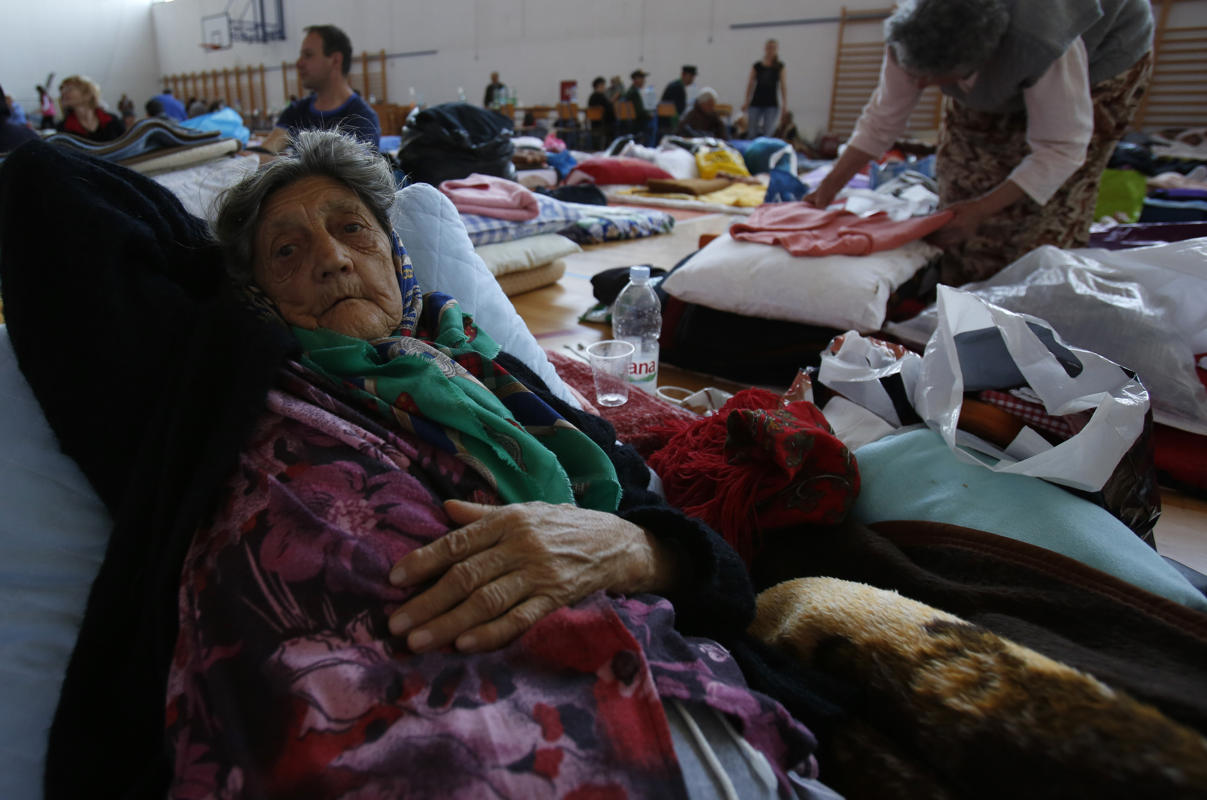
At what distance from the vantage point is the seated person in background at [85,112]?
4.81 m

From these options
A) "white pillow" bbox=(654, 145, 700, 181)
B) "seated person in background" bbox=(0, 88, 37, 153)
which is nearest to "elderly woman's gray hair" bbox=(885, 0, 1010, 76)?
"seated person in background" bbox=(0, 88, 37, 153)

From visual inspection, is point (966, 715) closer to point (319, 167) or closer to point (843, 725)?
point (843, 725)

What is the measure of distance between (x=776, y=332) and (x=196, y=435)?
1.65m

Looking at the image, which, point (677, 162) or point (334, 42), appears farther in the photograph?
point (677, 162)

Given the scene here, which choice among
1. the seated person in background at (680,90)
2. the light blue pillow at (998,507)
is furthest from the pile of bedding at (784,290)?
the seated person in background at (680,90)

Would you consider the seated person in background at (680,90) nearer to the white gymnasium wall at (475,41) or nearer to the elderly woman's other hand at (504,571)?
the white gymnasium wall at (475,41)

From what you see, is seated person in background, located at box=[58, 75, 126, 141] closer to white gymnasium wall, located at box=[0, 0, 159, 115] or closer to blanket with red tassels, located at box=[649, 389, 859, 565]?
blanket with red tassels, located at box=[649, 389, 859, 565]

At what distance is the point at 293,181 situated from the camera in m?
1.03

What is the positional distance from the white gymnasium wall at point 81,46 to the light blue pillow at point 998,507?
17.8 meters

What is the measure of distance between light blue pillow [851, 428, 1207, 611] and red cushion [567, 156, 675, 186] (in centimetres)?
493

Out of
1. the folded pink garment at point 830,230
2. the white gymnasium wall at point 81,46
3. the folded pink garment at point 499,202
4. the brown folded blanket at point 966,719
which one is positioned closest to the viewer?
the brown folded blanket at point 966,719

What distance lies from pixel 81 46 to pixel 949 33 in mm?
18735

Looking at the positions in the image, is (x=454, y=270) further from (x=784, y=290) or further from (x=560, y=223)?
(x=560, y=223)

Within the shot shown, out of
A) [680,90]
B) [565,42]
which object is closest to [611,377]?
[680,90]
